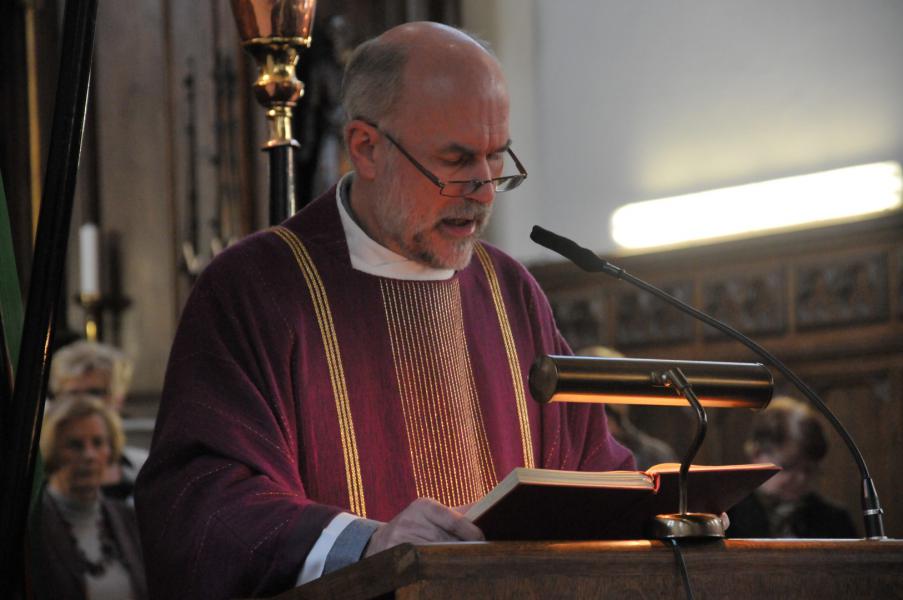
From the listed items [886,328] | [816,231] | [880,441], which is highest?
[816,231]

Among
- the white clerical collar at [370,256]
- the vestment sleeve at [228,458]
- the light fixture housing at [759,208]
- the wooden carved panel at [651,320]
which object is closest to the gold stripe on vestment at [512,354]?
the white clerical collar at [370,256]

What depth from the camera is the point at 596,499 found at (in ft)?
6.73

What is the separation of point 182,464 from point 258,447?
0.14 metres

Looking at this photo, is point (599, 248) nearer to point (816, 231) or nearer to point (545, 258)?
point (545, 258)

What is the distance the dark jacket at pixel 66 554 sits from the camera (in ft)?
14.9

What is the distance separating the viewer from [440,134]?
114 inches

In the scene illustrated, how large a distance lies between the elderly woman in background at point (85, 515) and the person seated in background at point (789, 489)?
222 cm

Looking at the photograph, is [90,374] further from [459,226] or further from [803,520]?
[459,226]

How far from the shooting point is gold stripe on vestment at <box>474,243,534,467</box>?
310 cm

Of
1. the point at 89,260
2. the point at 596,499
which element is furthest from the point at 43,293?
the point at 89,260

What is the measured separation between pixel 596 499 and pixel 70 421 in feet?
11.4

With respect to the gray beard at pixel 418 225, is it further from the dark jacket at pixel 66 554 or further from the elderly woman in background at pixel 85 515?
the elderly woman in background at pixel 85 515

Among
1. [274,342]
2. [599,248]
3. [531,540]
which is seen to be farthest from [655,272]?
[531,540]

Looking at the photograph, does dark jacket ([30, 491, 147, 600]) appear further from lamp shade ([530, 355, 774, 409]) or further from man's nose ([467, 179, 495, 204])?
lamp shade ([530, 355, 774, 409])
